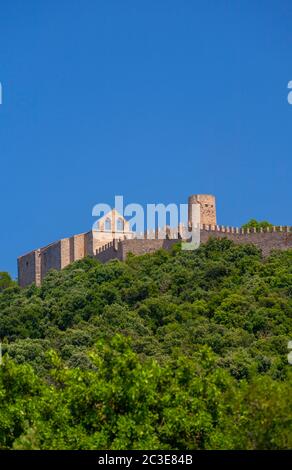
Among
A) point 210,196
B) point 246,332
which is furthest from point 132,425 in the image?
point 210,196

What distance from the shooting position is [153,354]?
182ft

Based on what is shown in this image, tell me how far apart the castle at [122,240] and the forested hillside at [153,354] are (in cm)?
77

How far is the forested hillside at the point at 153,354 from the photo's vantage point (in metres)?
32.3

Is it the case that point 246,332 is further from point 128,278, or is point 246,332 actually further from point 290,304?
point 128,278

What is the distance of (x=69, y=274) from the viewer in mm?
70000

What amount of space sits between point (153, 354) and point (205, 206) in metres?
16.9

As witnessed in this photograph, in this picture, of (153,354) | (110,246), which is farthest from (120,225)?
(153,354)

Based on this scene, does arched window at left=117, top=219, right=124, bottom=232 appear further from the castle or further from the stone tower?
the stone tower

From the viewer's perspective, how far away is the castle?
220 ft

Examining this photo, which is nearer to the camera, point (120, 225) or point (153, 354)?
point (153, 354)

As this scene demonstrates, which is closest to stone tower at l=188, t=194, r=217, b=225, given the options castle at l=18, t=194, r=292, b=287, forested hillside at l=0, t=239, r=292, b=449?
castle at l=18, t=194, r=292, b=287

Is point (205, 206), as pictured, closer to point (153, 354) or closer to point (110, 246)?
point (110, 246)

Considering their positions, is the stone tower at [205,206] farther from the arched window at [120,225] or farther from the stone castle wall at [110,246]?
the arched window at [120,225]

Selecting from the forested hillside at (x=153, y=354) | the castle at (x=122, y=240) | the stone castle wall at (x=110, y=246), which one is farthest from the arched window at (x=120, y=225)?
the forested hillside at (x=153, y=354)
